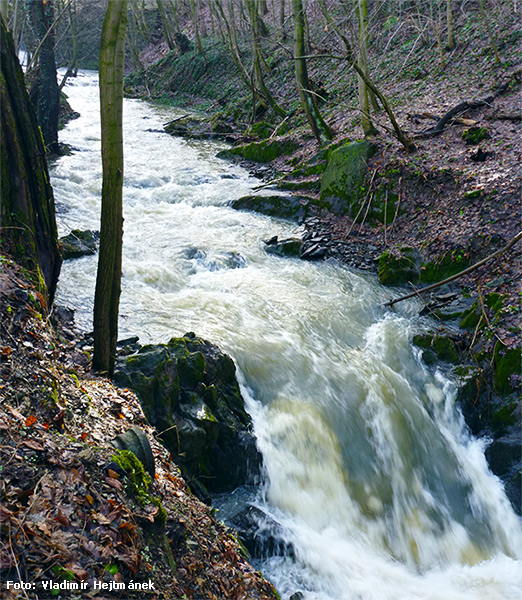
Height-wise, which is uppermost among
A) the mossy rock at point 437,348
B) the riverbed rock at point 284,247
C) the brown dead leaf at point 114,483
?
the riverbed rock at point 284,247

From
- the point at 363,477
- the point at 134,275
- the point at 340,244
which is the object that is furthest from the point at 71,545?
the point at 340,244

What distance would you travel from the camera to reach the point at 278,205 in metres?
13.0

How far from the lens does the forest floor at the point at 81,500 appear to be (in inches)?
104

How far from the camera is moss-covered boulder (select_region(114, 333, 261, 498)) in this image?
5398mm

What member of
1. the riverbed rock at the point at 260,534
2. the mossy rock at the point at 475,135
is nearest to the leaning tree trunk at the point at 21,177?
the riverbed rock at the point at 260,534

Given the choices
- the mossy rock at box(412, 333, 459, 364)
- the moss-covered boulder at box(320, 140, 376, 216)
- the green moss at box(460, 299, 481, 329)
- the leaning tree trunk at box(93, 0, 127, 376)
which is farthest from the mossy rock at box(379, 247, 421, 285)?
the leaning tree trunk at box(93, 0, 127, 376)

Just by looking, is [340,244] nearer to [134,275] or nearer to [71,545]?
[134,275]

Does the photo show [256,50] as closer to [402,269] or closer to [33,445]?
[402,269]

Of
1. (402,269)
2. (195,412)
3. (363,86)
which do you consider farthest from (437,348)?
(363,86)

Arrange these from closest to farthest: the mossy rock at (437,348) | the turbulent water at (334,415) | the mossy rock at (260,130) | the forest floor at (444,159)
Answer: the turbulent water at (334,415) < the mossy rock at (437,348) < the forest floor at (444,159) < the mossy rock at (260,130)

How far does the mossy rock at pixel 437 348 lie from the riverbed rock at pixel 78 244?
22.2 ft

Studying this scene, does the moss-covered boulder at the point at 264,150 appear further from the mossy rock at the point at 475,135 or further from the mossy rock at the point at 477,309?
the mossy rock at the point at 477,309

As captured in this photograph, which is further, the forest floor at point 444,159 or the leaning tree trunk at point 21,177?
the forest floor at point 444,159

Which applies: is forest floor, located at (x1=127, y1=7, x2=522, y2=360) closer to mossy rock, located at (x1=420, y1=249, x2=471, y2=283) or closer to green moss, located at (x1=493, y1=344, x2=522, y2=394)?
mossy rock, located at (x1=420, y1=249, x2=471, y2=283)
